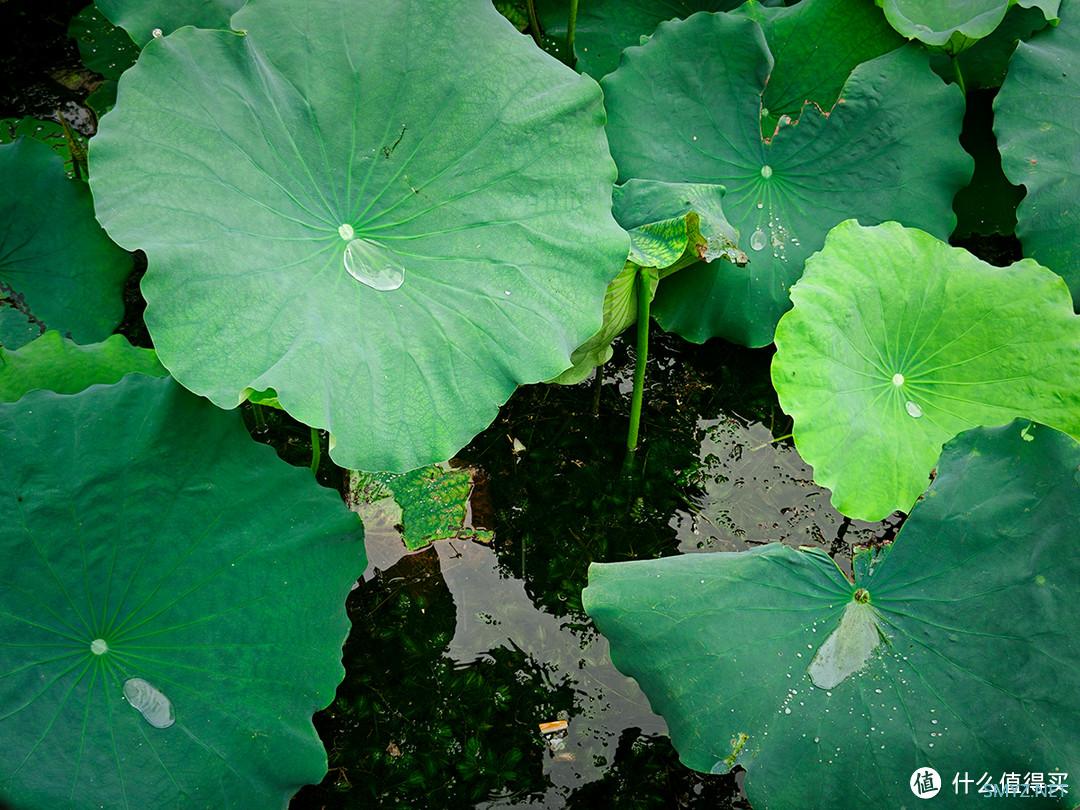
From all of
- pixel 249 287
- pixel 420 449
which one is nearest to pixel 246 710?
pixel 420 449

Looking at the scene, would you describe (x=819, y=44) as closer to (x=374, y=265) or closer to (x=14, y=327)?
(x=374, y=265)

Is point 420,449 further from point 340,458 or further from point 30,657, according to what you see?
point 30,657

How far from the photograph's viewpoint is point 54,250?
2.38 meters

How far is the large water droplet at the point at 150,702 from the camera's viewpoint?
5.68 ft

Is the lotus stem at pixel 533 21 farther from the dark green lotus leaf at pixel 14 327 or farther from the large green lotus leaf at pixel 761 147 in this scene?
the dark green lotus leaf at pixel 14 327

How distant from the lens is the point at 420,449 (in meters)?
1.87

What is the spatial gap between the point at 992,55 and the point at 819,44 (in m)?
0.58

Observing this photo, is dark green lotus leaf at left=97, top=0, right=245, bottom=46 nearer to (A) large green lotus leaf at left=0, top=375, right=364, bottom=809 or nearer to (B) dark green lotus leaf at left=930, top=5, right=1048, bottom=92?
(A) large green lotus leaf at left=0, top=375, right=364, bottom=809

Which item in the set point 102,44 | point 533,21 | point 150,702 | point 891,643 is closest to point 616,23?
point 533,21

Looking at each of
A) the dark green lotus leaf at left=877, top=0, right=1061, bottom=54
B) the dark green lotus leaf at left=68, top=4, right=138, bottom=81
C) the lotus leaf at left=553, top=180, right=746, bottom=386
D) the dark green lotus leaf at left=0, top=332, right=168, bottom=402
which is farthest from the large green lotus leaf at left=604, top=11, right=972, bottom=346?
the dark green lotus leaf at left=68, top=4, right=138, bottom=81

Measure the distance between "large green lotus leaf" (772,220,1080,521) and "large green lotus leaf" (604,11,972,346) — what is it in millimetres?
290

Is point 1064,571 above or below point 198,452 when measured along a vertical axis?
below

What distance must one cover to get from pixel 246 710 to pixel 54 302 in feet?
4.01

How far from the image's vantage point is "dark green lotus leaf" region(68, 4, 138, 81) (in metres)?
2.86
